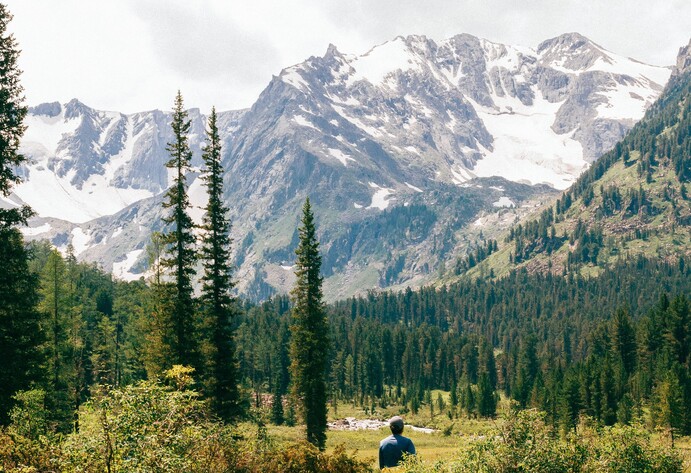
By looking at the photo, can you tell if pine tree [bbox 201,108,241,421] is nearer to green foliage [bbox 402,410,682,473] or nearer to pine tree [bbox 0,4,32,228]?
pine tree [bbox 0,4,32,228]

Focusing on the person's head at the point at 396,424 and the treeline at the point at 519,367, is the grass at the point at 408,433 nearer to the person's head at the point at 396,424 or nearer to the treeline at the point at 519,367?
the treeline at the point at 519,367

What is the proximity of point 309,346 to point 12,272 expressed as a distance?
23.5 metres

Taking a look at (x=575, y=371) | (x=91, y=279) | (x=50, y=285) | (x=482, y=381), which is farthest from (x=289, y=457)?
(x=91, y=279)

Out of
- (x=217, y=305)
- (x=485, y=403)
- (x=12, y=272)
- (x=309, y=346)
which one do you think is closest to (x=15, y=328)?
(x=12, y=272)

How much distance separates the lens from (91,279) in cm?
14675

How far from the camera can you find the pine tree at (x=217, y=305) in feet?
126

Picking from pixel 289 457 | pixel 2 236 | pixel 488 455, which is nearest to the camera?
pixel 488 455

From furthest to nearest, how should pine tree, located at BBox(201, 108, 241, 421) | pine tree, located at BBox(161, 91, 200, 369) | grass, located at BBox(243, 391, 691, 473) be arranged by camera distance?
grass, located at BBox(243, 391, 691, 473)
pine tree, located at BBox(201, 108, 241, 421)
pine tree, located at BBox(161, 91, 200, 369)

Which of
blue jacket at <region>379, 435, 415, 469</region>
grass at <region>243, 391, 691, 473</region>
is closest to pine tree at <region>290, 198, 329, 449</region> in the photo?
grass at <region>243, 391, 691, 473</region>

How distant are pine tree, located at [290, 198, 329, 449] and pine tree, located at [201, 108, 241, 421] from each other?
725cm

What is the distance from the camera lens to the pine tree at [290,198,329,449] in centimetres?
4531

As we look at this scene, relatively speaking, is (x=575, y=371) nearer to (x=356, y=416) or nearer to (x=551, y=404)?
(x=551, y=404)

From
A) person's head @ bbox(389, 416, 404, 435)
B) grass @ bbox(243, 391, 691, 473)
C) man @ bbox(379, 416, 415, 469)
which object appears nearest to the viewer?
person's head @ bbox(389, 416, 404, 435)

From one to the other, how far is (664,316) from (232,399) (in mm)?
106452
